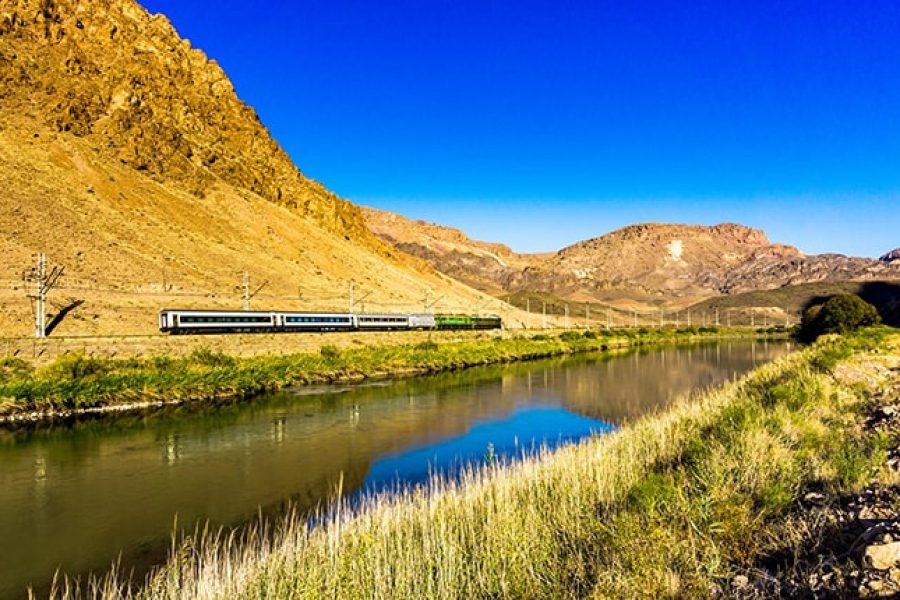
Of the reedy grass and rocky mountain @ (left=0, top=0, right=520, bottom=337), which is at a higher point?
rocky mountain @ (left=0, top=0, right=520, bottom=337)

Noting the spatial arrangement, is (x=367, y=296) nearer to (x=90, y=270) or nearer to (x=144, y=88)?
(x=90, y=270)

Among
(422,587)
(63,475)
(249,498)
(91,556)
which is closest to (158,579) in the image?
(422,587)

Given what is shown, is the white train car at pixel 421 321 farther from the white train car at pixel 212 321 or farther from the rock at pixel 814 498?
the rock at pixel 814 498

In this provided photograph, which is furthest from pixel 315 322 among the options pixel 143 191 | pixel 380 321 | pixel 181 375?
pixel 143 191

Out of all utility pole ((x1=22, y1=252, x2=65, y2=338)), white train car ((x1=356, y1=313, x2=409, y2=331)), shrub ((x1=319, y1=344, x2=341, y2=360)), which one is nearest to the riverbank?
shrub ((x1=319, y1=344, x2=341, y2=360))

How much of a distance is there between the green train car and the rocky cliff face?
125 feet

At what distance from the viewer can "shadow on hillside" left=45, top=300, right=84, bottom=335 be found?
3869 centimetres

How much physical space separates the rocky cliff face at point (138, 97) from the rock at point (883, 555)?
78772 millimetres

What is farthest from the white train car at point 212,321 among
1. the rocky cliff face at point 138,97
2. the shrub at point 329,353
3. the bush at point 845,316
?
the bush at point 845,316

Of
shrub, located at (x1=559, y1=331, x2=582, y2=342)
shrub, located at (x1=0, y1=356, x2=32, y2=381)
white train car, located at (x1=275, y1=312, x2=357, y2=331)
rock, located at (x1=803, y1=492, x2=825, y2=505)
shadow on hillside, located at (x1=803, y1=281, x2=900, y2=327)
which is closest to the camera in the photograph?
rock, located at (x1=803, y1=492, x2=825, y2=505)

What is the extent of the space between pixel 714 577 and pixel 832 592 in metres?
1.28

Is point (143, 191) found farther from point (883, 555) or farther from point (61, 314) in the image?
point (883, 555)

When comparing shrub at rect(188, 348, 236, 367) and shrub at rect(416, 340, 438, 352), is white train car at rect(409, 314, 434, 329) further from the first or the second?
shrub at rect(188, 348, 236, 367)

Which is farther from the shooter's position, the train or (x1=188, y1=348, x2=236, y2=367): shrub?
the train
